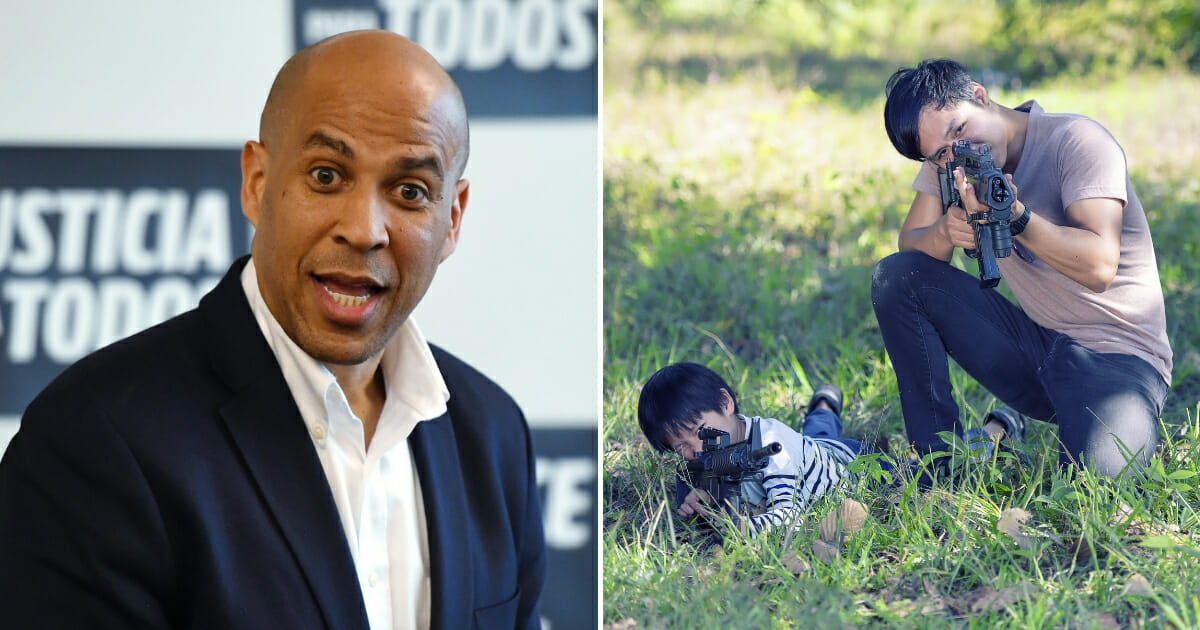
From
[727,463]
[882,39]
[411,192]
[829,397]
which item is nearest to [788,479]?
[727,463]

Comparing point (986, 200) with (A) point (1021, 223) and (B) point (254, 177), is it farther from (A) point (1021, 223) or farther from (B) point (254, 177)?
(B) point (254, 177)

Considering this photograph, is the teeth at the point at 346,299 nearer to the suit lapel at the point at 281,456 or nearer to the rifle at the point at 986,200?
the suit lapel at the point at 281,456

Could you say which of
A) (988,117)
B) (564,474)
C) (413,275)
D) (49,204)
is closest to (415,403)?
(413,275)

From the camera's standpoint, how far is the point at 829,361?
400cm

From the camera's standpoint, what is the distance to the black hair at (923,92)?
2.98 metres

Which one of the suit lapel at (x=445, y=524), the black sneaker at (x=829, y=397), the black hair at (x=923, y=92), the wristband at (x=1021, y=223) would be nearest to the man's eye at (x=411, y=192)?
the suit lapel at (x=445, y=524)

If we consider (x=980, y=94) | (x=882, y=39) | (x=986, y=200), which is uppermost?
(x=882, y=39)

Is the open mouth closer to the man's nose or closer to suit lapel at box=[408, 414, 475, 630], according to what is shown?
the man's nose

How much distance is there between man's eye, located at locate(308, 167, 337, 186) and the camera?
214cm

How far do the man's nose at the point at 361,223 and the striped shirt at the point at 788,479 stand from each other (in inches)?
50.7

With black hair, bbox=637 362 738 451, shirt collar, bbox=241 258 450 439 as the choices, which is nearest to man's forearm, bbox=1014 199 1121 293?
black hair, bbox=637 362 738 451

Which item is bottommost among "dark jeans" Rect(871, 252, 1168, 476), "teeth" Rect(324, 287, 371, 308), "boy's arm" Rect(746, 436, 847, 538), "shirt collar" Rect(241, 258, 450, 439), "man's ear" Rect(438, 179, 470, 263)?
"boy's arm" Rect(746, 436, 847, 538)

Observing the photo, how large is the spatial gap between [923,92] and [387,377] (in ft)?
4.92

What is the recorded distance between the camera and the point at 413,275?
7.29 ft
